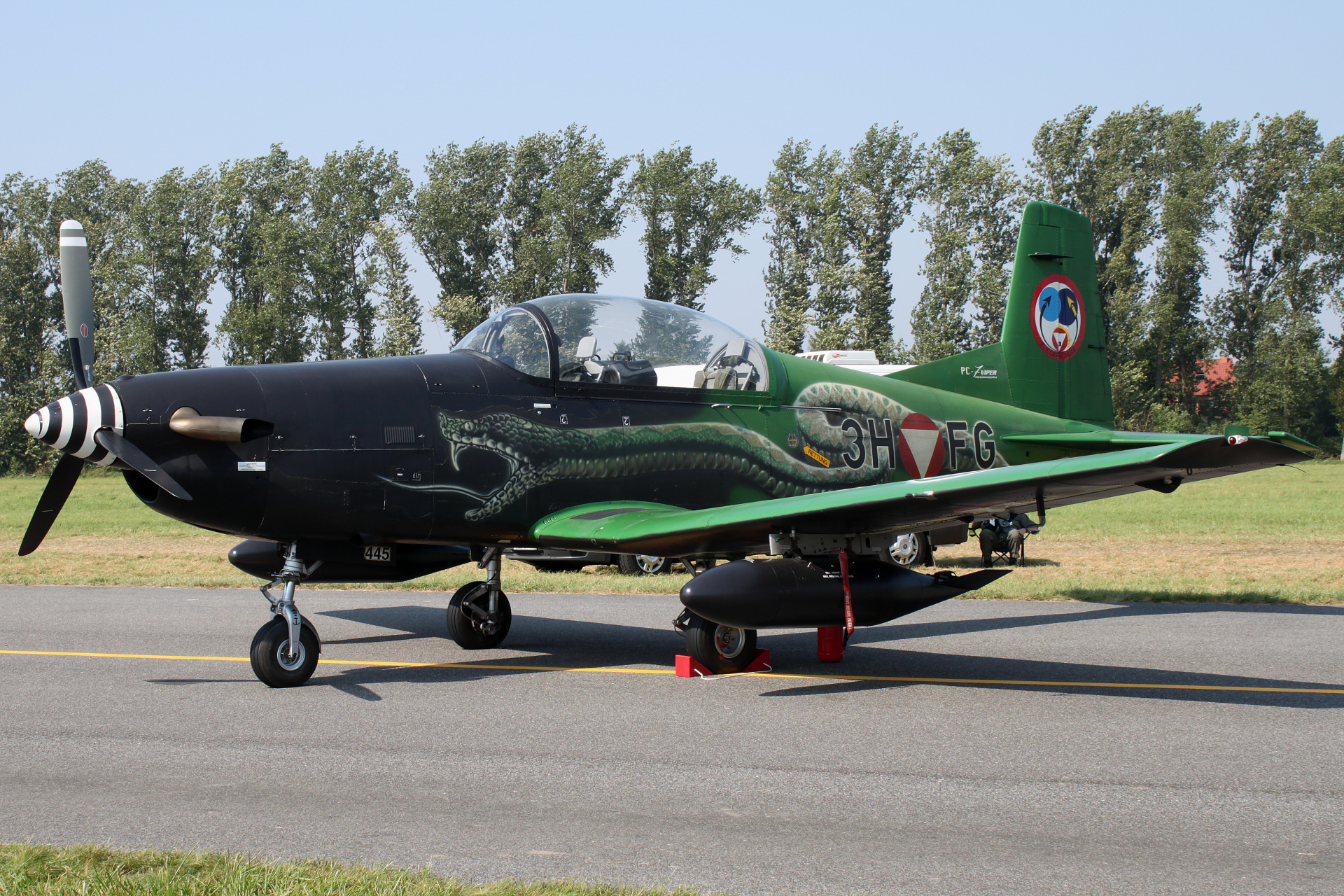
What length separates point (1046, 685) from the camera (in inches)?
272

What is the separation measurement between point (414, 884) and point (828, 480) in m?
5.72

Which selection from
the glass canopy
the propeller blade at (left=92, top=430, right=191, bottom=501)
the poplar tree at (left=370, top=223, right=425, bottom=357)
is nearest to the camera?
the propeller blade at (left=92, top=430, right=191, bottom=501)

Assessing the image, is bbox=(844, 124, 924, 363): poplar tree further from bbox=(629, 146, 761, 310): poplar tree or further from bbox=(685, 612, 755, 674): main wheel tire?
bbox=(685, 612, 755, 674): main wheel tire

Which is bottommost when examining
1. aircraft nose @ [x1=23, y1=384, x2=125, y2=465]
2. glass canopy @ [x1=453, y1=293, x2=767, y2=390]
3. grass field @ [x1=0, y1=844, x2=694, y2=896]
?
grass field @ [x1=0, y1=844, x2=694, y2=896]

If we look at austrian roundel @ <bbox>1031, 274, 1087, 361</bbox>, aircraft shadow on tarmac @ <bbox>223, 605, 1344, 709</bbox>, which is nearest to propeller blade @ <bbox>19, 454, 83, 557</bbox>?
aircraft shadow on tarmac @ <bbox>223, 605, 1344, 709</bbox>

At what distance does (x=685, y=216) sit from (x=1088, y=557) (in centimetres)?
3989

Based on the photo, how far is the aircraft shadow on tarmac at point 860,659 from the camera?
6.77 m

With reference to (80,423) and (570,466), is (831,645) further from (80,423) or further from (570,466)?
(80,423)

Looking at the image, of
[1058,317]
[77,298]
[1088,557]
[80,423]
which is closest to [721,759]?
[80,423]

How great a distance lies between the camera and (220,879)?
3.28 m

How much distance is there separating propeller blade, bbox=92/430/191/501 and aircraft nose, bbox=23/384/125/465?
40 mm

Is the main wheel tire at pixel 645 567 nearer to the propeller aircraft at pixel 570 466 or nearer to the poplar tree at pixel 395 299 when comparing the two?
the propeller aircraft at pixel 570 466

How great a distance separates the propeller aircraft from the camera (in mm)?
6281

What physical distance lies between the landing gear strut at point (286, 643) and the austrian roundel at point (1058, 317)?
793 cm
